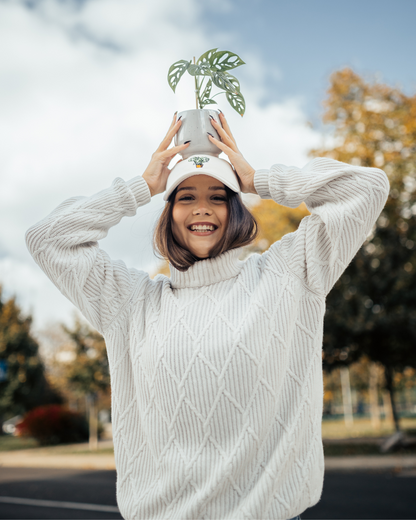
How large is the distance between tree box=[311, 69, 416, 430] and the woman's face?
1027cm

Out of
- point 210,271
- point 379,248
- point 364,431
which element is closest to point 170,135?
point 210,271

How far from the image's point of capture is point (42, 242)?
1.89 metres

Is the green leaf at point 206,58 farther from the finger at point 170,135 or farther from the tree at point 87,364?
the tree at point 87,364

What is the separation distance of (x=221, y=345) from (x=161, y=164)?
82 centimetres

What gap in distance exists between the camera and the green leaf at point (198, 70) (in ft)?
7.00

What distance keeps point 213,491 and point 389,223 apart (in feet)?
40.8

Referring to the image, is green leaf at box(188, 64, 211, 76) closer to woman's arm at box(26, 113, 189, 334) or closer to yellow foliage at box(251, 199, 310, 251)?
woman's arm at box(26, 113, 189, 334)

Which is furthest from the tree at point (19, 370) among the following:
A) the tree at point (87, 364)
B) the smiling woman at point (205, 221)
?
the smiling woman at point (205, 221)

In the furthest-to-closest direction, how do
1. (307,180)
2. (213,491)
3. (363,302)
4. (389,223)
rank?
(389,223), (363,302), (307,180), (213,491)

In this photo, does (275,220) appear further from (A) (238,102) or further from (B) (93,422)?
(A) (238,102)

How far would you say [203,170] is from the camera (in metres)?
1.88

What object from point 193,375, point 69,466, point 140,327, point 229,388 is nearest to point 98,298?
point 140,327

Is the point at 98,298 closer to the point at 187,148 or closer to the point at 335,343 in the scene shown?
the point at 187,148

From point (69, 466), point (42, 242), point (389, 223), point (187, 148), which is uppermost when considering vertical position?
point (389, 223)
